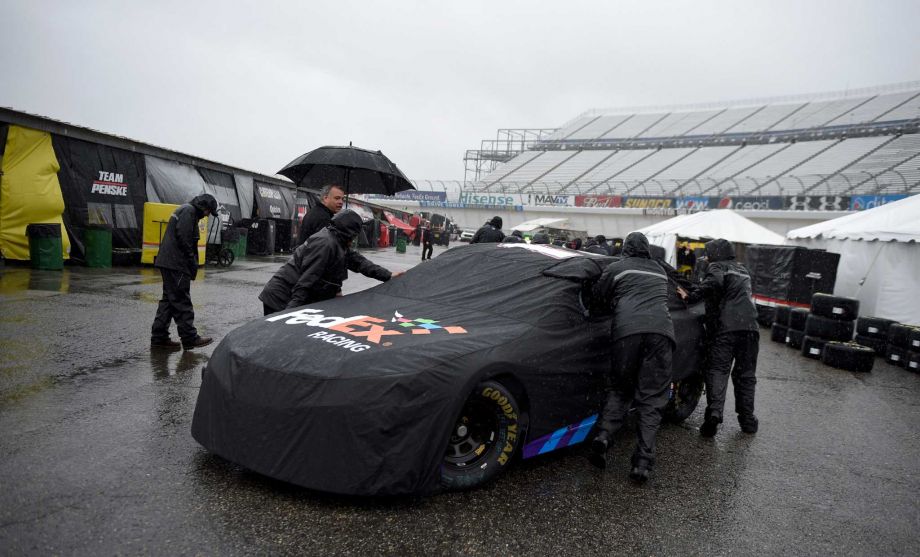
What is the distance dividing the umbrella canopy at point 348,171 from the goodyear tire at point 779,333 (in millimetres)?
7263

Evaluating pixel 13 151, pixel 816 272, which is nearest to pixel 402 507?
pixel 816 272

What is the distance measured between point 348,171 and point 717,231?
1248 cm

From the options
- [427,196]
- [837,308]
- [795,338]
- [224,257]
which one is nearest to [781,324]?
[795,338]

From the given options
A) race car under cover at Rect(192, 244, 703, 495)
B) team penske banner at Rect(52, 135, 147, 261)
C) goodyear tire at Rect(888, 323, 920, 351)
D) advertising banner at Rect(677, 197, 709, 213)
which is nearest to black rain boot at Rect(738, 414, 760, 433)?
race car under cover at Rect(192, 244, 703, 495)

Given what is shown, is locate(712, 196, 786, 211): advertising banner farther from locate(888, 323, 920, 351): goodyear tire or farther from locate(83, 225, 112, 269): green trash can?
locate(83, 225, 112, 269): green trash can

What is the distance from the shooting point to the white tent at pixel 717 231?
16172 millimetres

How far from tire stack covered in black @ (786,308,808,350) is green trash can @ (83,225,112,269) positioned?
13.4 m

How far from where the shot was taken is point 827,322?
862cm

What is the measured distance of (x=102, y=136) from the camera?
1248cm

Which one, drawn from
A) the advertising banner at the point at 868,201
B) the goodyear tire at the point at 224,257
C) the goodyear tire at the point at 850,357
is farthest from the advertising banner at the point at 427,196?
the goodyear tire at the point at 850,357

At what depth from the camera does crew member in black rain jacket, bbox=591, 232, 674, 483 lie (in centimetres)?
359

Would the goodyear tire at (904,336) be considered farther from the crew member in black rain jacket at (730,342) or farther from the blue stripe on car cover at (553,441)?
the blue stripe on car cover at (553,441)

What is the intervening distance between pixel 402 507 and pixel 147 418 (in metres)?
2.10

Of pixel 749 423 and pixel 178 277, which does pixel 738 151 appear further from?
pixel 178 277
